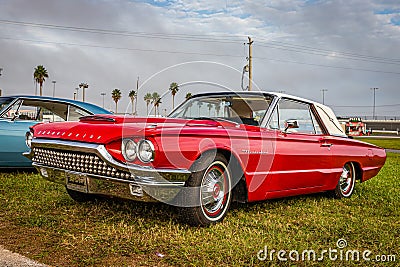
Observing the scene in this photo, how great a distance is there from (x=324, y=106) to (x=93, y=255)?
452cm

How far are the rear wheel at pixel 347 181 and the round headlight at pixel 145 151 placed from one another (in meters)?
3.69

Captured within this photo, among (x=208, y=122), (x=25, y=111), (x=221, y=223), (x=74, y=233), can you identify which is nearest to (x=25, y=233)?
(x=74, y=233)

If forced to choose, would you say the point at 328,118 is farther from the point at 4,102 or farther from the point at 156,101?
the point at 4,102

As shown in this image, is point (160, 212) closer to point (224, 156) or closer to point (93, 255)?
point (224, 156)

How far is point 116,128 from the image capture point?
3998mm

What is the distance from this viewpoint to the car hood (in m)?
3.93

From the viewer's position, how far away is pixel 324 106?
22.0 ft

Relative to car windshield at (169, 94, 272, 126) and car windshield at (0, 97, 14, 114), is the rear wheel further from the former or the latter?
car windshield at (0, 97, 14, 114)

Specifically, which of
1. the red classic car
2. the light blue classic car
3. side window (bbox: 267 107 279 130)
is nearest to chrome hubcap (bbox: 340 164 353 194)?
the red classic car

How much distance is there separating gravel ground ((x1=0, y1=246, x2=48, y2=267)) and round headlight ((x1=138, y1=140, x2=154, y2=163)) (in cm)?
122

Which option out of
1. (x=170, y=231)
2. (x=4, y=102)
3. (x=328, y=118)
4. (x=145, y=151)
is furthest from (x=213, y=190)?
(x=4, y=102)

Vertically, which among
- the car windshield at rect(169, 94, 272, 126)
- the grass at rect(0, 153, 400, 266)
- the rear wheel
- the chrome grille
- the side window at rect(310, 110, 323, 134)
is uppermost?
the car windshield at rect(169, 94, 272, 126)

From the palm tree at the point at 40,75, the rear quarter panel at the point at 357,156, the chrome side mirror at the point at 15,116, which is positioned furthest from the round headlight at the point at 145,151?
the palm tree at the point at 40,75

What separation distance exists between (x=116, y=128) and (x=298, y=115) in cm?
297
